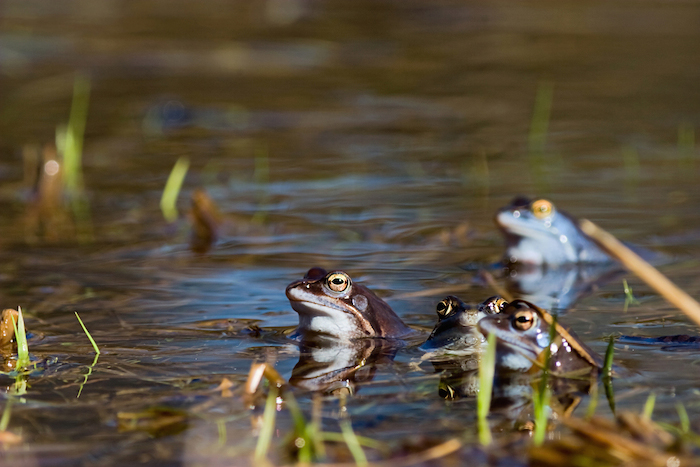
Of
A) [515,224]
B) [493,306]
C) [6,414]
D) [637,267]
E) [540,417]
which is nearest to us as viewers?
[637,267]

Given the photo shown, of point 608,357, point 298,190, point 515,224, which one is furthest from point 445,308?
point 298,190

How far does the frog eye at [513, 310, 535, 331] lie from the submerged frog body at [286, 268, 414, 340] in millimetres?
1009

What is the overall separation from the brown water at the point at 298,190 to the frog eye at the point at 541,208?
1.59 feet

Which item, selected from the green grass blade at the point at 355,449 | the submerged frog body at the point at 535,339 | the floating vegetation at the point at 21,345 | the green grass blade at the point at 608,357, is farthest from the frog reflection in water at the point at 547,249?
the green grass blade at the point at 355,449

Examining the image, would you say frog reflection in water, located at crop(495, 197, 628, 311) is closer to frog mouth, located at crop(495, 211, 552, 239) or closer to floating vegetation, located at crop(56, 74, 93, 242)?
frog mouth, located at crop(495, 211, 552, 239)

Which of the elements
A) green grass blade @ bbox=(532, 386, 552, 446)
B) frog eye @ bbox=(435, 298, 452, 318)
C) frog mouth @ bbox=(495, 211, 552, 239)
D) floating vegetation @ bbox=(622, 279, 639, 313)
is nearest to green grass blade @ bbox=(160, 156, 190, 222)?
frog mouth @ bbox=(495, 211, 552, 239)

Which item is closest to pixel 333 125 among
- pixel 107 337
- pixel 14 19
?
pixel 107 337

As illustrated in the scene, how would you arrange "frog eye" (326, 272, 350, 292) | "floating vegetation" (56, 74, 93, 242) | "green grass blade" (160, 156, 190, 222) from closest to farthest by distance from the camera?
"frog eye" (326, 272, 350, 292), "floating vegetation" (56, 74, 93, 242), "green grass blade" (160, 156, 190, 222)

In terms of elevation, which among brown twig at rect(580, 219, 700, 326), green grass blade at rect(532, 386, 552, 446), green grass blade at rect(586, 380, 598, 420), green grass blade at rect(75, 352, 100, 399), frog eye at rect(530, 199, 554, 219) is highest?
brown twig at rect(580, 219, 700, 326)

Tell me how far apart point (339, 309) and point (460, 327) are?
2.16 ft

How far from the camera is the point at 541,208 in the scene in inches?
261

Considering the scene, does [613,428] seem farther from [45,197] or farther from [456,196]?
[45,197]

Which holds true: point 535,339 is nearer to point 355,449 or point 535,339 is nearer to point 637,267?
point 355,449

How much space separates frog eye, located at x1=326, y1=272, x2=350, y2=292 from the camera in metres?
4.74
